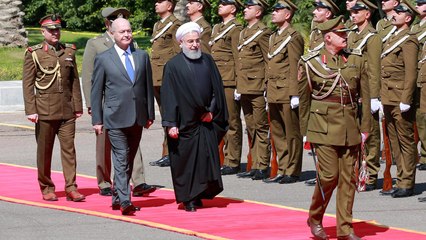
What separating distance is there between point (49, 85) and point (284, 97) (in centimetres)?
310

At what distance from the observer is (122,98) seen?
46.5 feet

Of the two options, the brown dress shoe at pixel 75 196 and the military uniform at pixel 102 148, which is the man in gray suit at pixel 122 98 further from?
the military uniform at pixel 102 148

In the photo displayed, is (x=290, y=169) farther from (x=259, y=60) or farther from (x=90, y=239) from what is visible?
(x=90, y=239)

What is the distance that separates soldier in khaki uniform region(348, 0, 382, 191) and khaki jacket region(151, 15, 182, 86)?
128 inches

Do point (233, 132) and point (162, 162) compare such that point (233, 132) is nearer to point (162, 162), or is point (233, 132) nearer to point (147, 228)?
point (162, 162)

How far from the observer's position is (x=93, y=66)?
1544cm

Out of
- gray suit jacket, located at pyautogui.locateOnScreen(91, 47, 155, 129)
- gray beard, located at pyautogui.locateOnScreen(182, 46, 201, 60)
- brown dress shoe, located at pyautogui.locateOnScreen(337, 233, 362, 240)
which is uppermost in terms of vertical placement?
gray beard, located at pyautogui.locateOnScreen(182, 46, 201, 60)

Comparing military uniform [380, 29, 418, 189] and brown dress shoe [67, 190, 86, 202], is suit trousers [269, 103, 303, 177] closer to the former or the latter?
military uniform [380, 29, 418, 189]

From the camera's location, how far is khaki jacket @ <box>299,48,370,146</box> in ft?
40.5

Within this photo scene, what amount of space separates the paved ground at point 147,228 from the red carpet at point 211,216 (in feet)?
0.88

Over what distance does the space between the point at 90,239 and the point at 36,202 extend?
2443mm

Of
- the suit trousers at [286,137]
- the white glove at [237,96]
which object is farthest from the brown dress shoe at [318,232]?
the white glove at [237,96]

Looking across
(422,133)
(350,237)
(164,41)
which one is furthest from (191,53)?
(422,133)

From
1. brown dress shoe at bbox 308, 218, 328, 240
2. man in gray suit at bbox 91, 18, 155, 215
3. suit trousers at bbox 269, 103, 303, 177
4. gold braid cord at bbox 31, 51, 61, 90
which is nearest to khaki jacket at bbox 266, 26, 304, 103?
suit trousers at bbox 269, 103, 303, 177
